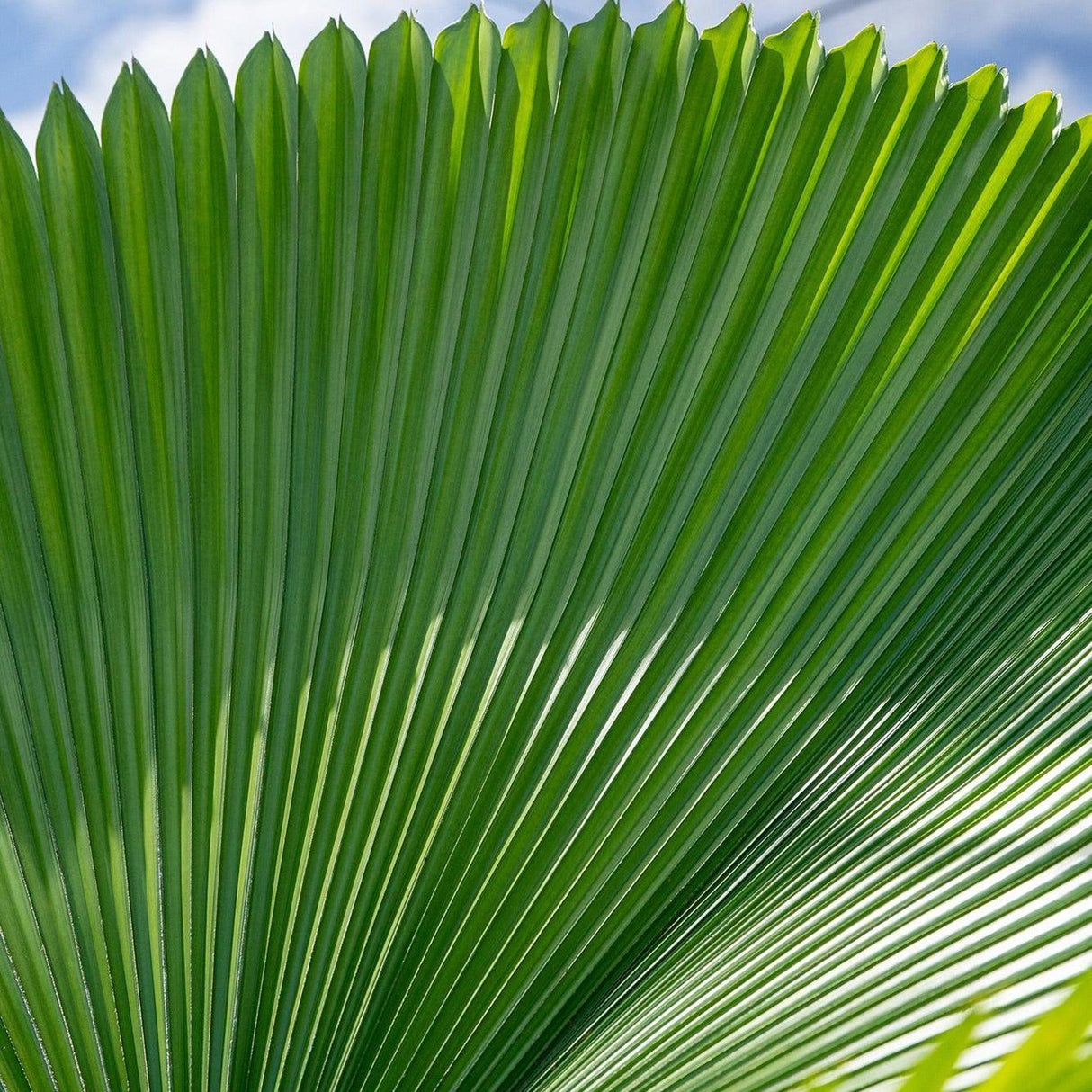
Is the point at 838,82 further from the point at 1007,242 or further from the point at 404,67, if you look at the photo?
the point at 404,67

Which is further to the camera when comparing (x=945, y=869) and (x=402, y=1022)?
(x=402, y=1022)

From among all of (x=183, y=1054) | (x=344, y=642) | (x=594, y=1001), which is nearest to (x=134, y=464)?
(x=344, y=642)

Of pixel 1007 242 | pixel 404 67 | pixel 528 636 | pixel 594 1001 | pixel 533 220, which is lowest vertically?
pixel 594 1001

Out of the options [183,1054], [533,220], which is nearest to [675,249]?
[533,220]

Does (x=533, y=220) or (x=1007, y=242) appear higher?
(x=533, y=220)

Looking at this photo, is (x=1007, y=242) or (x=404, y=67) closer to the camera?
(x=404, y=67)

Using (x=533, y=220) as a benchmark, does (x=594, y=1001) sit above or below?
below

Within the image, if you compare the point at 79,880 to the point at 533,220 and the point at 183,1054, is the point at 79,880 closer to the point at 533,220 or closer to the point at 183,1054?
the point at 183,1054
